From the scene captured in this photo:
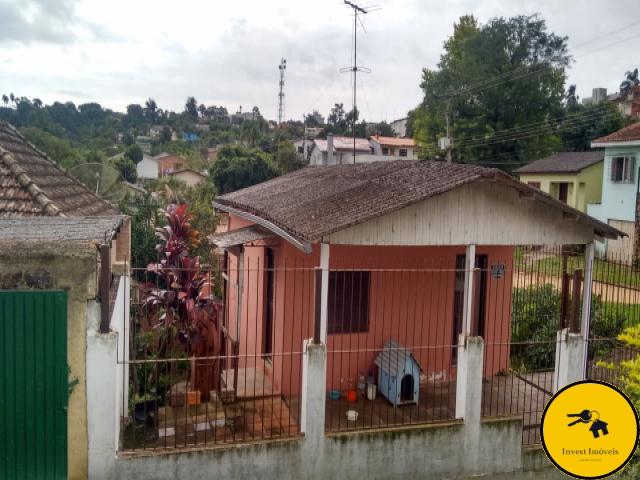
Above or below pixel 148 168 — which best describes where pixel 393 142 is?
above

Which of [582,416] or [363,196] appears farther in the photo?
[363,196]

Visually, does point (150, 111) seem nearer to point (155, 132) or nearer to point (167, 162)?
point (155, 132)

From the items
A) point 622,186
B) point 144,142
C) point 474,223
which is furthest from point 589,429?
point 144,142

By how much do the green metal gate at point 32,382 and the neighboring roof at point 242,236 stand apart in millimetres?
3037

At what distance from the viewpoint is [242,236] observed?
838cm

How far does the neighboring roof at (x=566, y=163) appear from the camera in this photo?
28.4 meters

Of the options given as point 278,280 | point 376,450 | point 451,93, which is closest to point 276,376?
point 278,280

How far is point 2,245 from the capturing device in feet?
16.8

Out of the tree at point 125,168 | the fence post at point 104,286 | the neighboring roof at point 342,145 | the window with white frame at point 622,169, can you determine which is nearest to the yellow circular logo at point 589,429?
the fence post at point 104,286

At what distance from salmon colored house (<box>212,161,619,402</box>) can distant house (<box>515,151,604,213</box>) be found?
21133 millimetres

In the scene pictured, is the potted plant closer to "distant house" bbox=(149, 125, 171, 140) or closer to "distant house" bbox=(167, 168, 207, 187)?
"distant house" bbox=(167, 168, 207, 187)

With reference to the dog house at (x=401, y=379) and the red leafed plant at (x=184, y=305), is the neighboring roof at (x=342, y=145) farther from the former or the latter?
the dog house at (x=401, y=379)

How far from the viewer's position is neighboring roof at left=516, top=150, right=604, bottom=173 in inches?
1118

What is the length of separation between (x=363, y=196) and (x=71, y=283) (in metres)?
3.82
